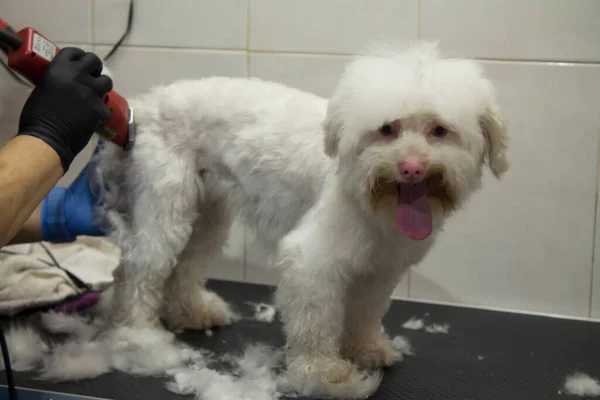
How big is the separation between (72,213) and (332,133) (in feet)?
2.02

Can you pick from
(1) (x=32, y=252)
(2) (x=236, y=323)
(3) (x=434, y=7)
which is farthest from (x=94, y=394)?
(3) (x=434, y=7)

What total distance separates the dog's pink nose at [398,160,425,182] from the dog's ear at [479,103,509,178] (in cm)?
16

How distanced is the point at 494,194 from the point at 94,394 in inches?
40.0

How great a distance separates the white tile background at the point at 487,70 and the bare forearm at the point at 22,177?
1.89 feet

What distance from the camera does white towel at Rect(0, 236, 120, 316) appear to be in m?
1.36

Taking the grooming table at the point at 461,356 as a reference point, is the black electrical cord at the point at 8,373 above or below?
above

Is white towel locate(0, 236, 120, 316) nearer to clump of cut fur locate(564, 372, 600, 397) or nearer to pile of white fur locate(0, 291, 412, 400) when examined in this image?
pile of white fur locate(0, 291, 412, 400)

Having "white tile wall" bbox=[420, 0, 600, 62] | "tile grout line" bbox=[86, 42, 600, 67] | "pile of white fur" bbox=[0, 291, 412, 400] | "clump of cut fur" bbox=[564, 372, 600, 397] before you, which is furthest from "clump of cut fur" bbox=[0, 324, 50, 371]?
"white tile wall" bbox=[420, 0, 600, 62]

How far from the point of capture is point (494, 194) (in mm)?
1494

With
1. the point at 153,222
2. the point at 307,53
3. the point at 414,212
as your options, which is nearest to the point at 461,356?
the point at 414,212

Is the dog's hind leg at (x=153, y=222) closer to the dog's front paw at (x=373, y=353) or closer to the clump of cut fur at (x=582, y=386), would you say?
the dog's front paw at (x=373, y=353)

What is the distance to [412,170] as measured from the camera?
0.84 meters

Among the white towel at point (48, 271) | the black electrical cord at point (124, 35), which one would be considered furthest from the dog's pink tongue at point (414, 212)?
the black electrical cord at point (124, 35)

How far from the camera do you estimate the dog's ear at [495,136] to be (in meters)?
0.93
